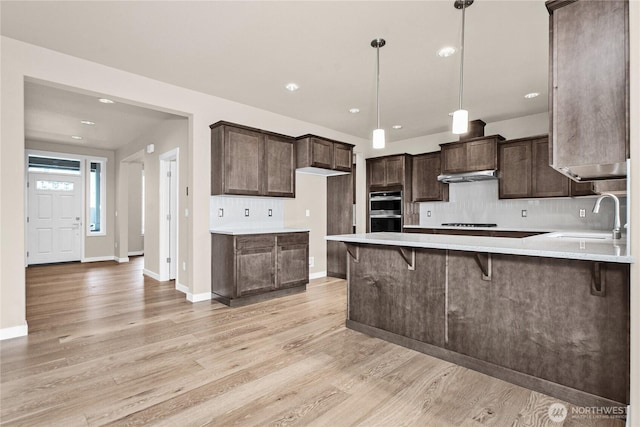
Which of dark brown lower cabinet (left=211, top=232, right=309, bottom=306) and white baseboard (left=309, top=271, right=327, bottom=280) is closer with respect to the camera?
dark brown lower cabinet (left=211, top=232, right=309, bottom=306)

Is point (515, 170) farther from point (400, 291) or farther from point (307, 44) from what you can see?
point (307, 44)

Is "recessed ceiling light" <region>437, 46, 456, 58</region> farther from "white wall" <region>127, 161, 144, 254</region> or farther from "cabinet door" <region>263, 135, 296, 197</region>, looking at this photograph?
"white wall" <region>127, 161, 144, 254</region>

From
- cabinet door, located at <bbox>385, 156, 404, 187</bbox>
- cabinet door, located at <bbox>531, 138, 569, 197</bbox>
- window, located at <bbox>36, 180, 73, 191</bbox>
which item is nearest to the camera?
cabinet door, located at <bbox>531, 138, 569, 197</bbox>

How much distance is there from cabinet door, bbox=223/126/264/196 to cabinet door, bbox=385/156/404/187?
2644 mm

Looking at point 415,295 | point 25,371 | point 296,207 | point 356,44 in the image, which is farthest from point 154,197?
point 415,295

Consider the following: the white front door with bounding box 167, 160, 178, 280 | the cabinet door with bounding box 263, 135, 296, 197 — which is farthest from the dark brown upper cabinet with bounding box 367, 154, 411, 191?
the white front door with bounding box 167, 160, 178, 280

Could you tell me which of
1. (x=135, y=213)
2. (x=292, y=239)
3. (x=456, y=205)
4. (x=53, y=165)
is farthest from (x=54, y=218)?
(x=456, y=205)

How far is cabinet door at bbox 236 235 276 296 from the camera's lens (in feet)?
12.8

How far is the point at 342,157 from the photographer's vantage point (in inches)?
206

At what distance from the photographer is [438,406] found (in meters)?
1.88

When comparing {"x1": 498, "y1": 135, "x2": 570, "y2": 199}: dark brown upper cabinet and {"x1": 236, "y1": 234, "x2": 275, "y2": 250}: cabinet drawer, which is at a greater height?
{"x1": 498, "y1": 135, "x2": 570, "y2": 199}: dark brown upper cabinet

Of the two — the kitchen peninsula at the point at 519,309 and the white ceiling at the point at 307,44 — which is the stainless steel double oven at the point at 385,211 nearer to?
the white ceiling at the point at 307,44

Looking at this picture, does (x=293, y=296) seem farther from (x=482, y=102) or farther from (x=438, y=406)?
(x=482, y=102)

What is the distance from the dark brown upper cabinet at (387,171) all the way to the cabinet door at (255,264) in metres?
2.74
